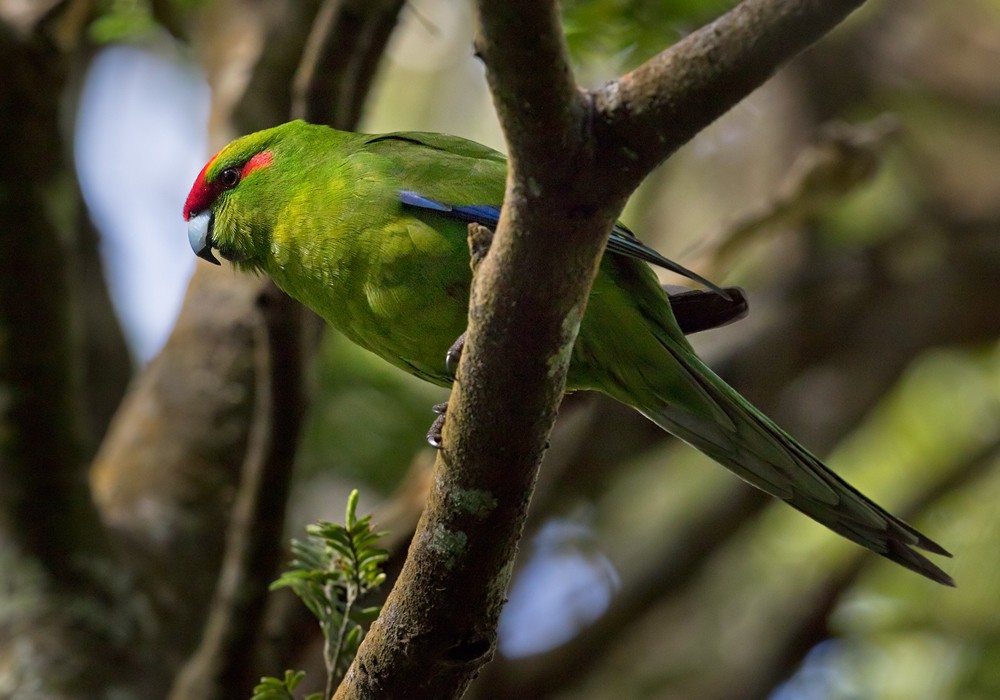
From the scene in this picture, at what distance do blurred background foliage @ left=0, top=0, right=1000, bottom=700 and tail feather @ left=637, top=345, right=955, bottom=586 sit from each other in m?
1.13

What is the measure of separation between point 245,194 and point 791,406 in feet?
10.9

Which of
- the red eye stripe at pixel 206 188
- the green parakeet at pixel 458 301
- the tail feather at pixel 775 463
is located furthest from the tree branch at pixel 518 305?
the red eye stripe at pixel 206 188

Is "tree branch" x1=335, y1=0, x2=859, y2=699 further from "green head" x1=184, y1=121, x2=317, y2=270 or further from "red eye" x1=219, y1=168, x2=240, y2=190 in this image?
"red eye" x1=219, y1=168, x2=240, y2=190

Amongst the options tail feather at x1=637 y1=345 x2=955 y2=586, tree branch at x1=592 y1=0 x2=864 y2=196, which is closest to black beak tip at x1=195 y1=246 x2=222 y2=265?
tail feather at x1=637 y1=345 x2=955 y2=586

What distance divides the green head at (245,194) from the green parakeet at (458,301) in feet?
0.34

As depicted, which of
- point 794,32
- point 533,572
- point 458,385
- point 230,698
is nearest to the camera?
point 794,32

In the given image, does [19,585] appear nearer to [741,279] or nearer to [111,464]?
[111,464]

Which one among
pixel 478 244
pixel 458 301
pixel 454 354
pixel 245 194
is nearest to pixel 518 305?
pixel 478 244

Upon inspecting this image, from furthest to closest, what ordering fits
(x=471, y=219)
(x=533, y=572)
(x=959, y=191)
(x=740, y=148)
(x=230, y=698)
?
(x=740, y=148) < (x=959, y=191) < (x=533, y=572) < (x=230, y=698) < (x=471, y=219)

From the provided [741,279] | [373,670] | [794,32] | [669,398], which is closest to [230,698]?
[373,670]

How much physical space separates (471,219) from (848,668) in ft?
12.9

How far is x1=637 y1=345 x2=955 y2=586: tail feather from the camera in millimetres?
2744

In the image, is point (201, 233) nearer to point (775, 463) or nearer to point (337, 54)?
point (337, 54)

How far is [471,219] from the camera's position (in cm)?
288
